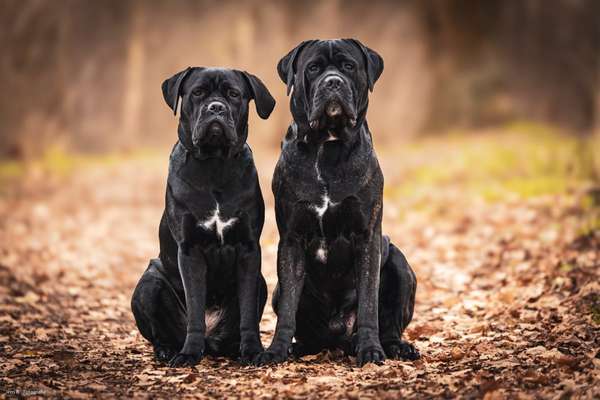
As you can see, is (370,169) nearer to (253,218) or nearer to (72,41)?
(253,218)

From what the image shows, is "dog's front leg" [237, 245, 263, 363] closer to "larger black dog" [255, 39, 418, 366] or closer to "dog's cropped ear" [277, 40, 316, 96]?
"larger black dog" [255, 39, 418, 366]

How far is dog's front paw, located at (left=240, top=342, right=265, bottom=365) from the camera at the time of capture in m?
4.71

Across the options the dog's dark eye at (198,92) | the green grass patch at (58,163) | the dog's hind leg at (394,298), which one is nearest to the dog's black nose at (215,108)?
the dog's dark eye at (198,92)

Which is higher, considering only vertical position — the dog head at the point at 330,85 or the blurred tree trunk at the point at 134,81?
the blurred tree trunk at the point at 134,81

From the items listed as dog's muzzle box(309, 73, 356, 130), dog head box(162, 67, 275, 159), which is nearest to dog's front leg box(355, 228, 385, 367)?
dog's muzzle box(309, 73, 356, 130)

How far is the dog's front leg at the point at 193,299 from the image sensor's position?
186 inches

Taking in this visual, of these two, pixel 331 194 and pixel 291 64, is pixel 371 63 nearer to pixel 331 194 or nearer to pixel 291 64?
pixel 291 64

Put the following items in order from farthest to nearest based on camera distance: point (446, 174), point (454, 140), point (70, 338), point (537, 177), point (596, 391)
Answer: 1. point (454, 140)
2. point (446, 174)
3. point (537, 177)
4. point (70, 338)
5. point (596, 391)

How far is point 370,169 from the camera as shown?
467 cm

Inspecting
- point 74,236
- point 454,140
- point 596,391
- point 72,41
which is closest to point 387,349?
point 596,391

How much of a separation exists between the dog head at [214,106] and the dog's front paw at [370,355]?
1.47 meters

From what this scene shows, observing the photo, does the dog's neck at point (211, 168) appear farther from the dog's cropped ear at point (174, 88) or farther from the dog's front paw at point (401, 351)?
the dog's front paw at point (401, 351)

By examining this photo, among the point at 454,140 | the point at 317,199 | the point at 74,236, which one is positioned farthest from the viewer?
the point at 454,140

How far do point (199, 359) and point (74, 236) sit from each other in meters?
6.35
